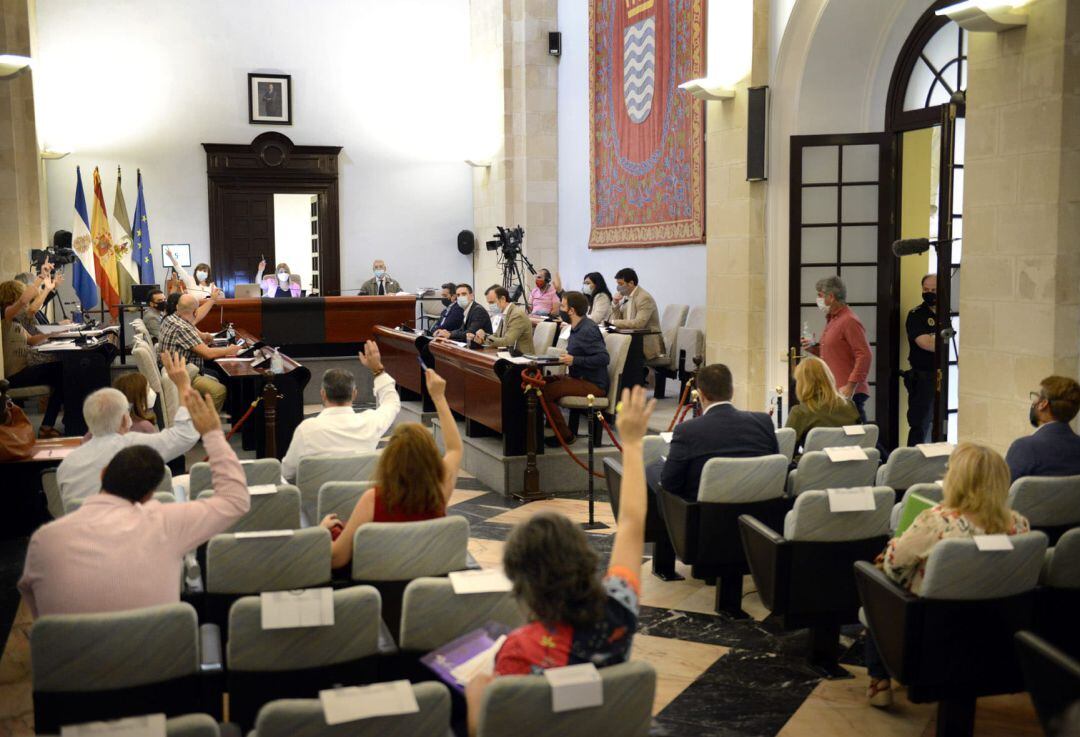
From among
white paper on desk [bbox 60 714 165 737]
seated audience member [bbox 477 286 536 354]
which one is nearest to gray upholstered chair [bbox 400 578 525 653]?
white paper on desk [bbox 60 714 165 737]

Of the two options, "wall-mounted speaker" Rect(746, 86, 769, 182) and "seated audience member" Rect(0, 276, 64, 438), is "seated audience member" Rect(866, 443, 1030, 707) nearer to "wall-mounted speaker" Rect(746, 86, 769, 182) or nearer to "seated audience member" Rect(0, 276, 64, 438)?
"wall-mounted speaker" Rect(746, 86, 769, 182)

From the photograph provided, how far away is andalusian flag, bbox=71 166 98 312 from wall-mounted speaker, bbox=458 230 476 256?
5.93 m

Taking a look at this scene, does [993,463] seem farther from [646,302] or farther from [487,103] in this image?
[487,103]

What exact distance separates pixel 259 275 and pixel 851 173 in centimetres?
1031

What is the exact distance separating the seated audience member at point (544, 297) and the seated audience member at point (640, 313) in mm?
2447

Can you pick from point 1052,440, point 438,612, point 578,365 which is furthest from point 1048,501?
point 578,365

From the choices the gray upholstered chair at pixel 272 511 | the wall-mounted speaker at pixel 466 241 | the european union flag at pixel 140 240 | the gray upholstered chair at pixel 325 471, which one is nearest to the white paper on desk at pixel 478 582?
the gray upholstered chair at pixel 272 511

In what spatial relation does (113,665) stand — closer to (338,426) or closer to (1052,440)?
(338,426)

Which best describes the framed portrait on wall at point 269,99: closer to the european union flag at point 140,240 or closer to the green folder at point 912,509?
the european union flag at point 140,240

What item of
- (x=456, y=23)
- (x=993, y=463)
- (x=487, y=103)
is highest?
(x=456, y=23)

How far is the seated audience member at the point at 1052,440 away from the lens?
454 centimetres

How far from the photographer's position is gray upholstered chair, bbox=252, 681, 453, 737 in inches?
87.4

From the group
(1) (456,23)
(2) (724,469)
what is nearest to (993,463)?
(2) (724,469)

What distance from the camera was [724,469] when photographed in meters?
4.84
